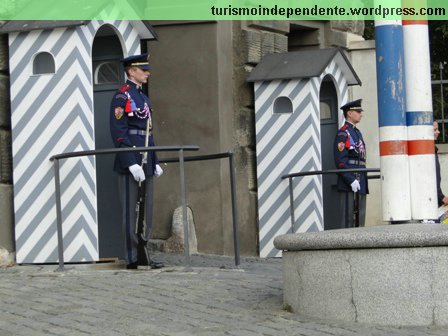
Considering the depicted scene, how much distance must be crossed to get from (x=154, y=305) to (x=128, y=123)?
2.63 metres

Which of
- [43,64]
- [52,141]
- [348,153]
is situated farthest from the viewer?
[348,153]

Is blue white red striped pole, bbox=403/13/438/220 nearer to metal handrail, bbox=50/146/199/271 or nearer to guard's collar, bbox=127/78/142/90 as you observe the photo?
metal handrail, bbox=50/146/199/271

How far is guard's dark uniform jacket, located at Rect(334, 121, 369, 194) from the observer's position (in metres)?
14.5

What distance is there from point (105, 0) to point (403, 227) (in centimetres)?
397

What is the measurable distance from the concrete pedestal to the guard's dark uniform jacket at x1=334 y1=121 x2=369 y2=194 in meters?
6.14

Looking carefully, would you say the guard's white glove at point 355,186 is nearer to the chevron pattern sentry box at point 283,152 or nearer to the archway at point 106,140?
the chevron pattern sentry box at point 283,152

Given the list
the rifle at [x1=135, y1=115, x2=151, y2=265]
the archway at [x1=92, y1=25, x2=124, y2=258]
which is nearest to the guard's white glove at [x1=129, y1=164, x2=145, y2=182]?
the rifle at [x1=135, y1=115, x2=151, y2=265]

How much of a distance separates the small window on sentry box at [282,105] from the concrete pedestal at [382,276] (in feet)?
21.9

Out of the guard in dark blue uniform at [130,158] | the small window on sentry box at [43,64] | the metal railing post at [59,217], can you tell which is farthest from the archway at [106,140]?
the metal railing post at [59,217]

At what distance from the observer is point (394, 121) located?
9297 mm

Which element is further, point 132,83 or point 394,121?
point 132,83

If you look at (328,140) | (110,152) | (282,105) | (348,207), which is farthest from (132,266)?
(328,140)

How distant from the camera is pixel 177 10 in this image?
47.2ft

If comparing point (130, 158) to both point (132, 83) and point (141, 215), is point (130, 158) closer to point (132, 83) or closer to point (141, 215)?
point (141, 215)
